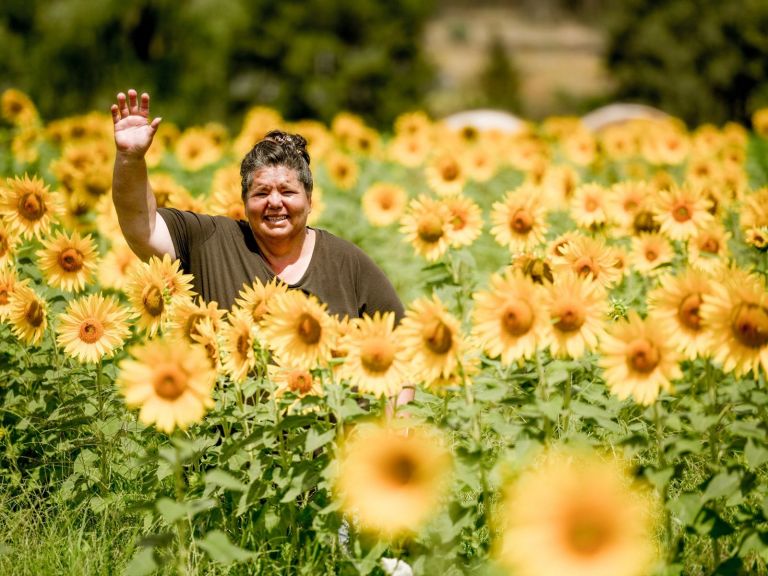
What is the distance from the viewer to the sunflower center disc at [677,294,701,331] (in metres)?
2.24

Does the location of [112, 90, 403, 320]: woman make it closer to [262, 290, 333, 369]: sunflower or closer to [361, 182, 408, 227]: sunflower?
[262, 290, 333, 369]: sunflower

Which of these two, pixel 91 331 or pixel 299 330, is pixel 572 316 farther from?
pixel 91 331

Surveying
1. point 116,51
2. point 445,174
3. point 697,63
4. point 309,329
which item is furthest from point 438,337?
point 697,63

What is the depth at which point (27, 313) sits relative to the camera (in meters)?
2.91

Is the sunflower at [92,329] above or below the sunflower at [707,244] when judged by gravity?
below

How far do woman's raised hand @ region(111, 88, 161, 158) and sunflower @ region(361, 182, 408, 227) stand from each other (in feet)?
8.05

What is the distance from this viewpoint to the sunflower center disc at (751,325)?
6.90 feet

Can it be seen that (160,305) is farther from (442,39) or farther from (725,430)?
(442,39)

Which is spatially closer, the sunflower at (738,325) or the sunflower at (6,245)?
the sunflower at (738,325)

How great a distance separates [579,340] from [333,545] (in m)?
0.89

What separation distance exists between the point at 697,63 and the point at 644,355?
120ft

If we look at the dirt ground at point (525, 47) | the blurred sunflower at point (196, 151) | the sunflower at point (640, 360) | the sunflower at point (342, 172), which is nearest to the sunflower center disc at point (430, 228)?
the sunflower at point (640, 360)

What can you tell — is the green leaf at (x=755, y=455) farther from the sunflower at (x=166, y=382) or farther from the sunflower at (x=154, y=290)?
the sunflower at (x=154, y=290)

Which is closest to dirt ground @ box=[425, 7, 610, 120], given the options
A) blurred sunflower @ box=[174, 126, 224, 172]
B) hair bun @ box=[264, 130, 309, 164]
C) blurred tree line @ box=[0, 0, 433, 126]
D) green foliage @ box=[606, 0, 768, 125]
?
green foliage @ box=[606, 0, 768, 125]
